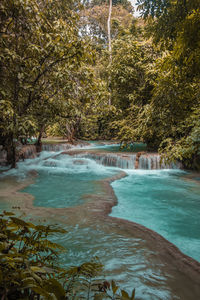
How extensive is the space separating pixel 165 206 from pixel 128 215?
1336 mm

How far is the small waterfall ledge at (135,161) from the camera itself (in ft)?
33.9

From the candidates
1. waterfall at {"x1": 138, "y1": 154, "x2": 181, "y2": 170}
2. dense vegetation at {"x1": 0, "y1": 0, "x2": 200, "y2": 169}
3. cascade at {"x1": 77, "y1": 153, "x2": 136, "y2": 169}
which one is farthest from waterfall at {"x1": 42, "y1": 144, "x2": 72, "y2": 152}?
waterfall at {"x1": 138, "y1": 154, "x2": 181, "y2": 170}

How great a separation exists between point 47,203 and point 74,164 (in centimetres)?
548

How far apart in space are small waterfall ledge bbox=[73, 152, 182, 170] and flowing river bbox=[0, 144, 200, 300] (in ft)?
0.17

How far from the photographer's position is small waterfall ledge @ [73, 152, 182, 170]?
10328 millimetres

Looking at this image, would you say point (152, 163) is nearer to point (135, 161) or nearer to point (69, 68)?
point (135, 161)

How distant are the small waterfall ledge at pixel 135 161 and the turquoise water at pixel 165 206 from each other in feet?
4.23

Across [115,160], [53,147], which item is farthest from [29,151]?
[115,160]

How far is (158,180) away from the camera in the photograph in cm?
847

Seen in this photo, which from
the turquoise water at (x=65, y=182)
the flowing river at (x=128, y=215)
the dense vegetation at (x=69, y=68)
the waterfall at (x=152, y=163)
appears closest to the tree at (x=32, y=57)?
the dense vegetation at (x=69, y=68)

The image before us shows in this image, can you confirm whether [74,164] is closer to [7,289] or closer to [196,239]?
[196,239]

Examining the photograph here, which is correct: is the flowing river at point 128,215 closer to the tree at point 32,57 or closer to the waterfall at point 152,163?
the waterfall at point 152,163

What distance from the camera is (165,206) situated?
5680mm

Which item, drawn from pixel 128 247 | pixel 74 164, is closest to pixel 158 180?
pixel 74 164
